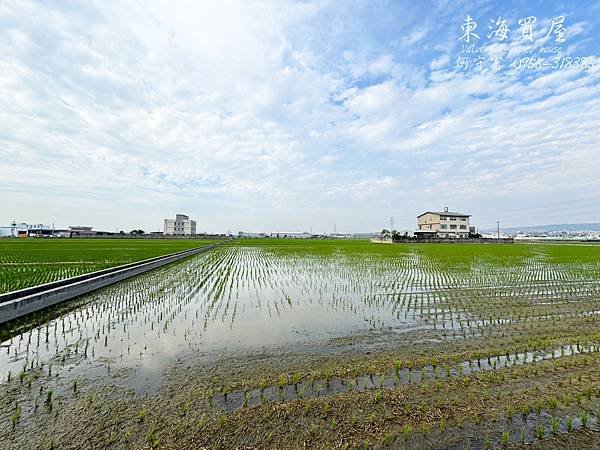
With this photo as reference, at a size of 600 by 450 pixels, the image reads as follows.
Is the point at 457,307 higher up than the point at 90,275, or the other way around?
the point at 90,275

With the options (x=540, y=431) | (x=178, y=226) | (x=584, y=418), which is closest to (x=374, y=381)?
(x=540, y=431)

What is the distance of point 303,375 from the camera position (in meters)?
4.57

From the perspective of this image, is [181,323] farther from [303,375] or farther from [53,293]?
[53,293]

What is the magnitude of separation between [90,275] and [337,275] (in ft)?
34.3

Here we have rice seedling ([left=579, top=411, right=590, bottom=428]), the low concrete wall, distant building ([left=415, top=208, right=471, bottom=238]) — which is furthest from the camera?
distant building ([left=415, top=208, right=471, bottom=238])

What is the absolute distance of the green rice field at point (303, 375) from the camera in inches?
127

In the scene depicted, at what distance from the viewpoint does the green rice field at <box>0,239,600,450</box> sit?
3.22 meters

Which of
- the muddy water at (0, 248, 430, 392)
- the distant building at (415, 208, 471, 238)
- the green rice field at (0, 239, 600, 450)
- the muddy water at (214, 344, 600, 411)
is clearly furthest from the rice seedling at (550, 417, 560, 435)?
the distant building at (415, 208, 471, 238)

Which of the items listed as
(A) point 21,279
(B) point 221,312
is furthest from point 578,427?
(A) point 21,279

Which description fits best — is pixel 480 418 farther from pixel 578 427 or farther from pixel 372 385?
pixel 372 385

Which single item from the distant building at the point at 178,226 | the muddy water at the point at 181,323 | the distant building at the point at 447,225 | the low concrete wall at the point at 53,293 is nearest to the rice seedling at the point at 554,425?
the muddy water at the point at 181,323

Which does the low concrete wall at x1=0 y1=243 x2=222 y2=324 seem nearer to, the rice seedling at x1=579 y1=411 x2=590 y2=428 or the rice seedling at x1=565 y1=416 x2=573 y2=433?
the rice seedling at x1=565 y1=416 x2=573 y2=433

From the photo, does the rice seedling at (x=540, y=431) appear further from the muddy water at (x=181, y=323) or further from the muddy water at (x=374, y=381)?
the muddy water at (x=181, y=323)

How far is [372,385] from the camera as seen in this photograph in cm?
421
